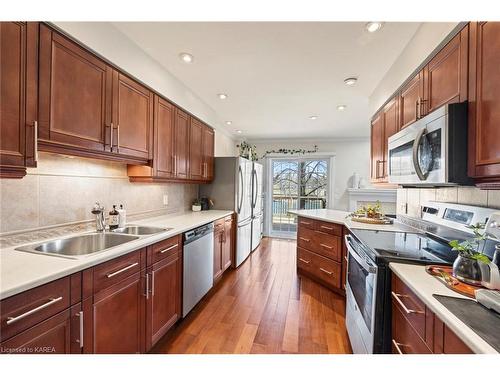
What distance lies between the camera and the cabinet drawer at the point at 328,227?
104 inches

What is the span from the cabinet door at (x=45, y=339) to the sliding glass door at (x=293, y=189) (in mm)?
5003

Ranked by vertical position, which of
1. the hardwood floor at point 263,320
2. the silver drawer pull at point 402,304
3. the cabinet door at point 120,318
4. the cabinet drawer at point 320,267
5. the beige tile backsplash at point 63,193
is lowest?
the hardwood floor at point 263,320

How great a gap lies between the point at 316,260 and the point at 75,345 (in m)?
2.57

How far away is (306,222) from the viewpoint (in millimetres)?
3170

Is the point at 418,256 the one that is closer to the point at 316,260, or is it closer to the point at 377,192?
the point at 316,260

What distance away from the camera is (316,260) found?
2984 millimetres

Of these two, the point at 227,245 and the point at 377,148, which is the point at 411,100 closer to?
the point at 377,148

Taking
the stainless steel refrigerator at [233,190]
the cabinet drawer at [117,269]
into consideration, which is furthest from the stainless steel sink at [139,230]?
the stainless steel refrigerator at [233,190]

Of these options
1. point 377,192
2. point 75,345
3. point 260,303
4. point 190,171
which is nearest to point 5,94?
point 75,345

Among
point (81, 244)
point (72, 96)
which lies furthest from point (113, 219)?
point (72, 96)

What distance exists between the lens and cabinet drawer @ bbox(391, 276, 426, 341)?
96 centimetres

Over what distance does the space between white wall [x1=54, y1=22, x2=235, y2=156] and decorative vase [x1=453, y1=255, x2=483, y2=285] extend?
96.0 inches

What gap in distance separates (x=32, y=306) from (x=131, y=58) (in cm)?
180

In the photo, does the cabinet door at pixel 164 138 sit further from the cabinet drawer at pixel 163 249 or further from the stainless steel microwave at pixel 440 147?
the stainless steel microwave at pixel 440 147
